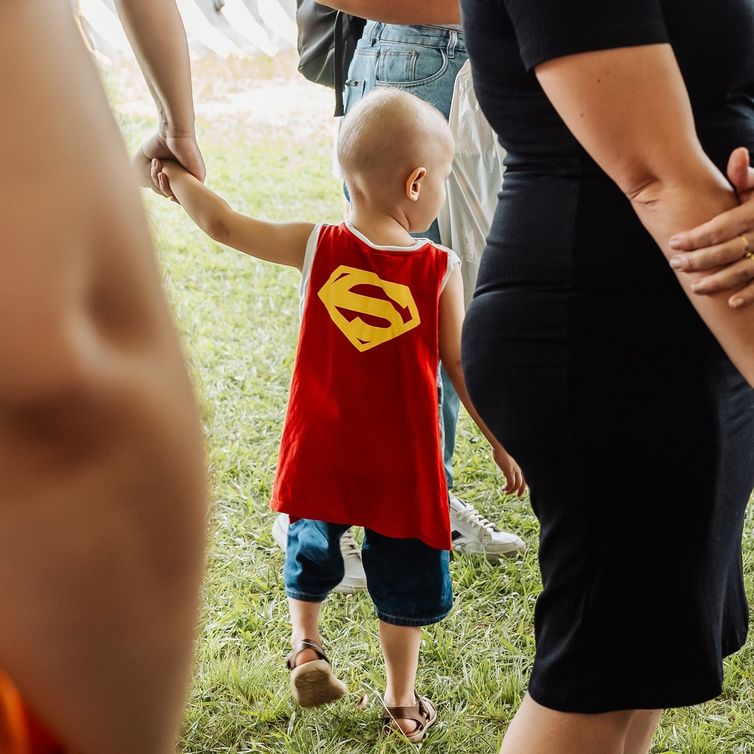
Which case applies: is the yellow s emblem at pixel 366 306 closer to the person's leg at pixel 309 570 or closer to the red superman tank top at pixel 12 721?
the person's leg at pixel 309 570

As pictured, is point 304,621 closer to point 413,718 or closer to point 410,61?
point 413,718

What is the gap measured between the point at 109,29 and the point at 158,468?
854cm

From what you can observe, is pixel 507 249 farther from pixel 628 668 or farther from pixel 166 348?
pixel 166 348

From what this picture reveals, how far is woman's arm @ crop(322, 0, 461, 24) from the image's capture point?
1990mm

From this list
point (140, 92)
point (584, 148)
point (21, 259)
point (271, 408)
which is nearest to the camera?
point (21, 259)

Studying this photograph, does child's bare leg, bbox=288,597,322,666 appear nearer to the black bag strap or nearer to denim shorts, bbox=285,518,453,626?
denim shorts, bbox=285,518,453,626

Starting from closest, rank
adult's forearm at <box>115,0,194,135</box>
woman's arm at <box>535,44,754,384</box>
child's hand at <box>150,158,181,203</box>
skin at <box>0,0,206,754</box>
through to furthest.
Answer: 1. skin at <box>0,0,206,754</box>
2. woman's arm at <box>535,44,754,384</box>
3. adult's forearm at <box>115,0,194,135</box>
4. child's hand at <box>150,158,181,203</box>

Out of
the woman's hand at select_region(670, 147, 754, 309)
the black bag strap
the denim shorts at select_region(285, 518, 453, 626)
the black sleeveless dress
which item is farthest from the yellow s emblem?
the woman's hand at select_region(670, 147, 754, 309)

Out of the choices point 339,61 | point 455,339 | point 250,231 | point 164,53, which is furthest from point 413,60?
point 164,53

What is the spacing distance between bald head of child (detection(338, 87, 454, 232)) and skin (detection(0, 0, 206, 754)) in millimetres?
1698

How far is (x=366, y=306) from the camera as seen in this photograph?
6.60 feet

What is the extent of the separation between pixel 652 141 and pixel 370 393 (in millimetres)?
1068

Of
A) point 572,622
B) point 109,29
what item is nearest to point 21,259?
point 572,622

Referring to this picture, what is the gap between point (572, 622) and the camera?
130 centimetres
